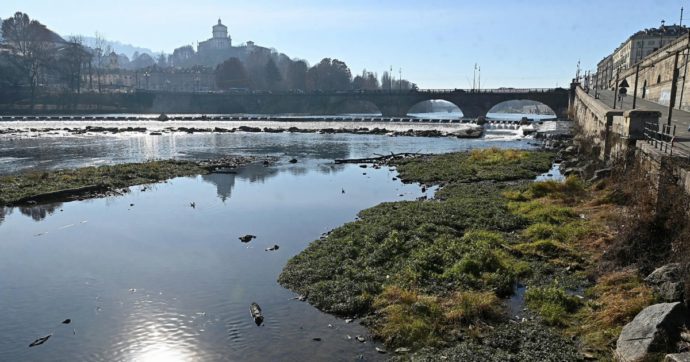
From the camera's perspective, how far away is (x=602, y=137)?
31703 mm

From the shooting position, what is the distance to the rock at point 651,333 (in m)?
9.51

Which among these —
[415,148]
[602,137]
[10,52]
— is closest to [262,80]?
[10,52]

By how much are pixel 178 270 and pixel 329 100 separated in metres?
129

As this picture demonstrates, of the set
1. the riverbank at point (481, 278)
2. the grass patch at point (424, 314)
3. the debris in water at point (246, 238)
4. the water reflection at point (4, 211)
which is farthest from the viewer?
the water reflection at point (4, 211)

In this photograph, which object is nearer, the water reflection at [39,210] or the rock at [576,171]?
the water reflection at [39,210]

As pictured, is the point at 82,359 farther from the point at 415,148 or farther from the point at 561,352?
the point at 415,148

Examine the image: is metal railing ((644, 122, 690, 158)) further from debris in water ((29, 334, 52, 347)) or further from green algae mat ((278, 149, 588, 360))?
debris in water ((29, 334, 52, 347))

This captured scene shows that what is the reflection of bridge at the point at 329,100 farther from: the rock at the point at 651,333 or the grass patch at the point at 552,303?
the rock at the point at 651,333

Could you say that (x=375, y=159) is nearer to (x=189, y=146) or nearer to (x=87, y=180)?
(x=87, y=180)

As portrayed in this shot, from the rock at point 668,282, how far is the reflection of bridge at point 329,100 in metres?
104

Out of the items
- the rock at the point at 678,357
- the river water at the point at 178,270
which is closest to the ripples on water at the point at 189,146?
the river water at the point at 178,270

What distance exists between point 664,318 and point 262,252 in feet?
41.5

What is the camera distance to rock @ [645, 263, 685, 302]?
37.5ft

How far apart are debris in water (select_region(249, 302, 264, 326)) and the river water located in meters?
0.19
